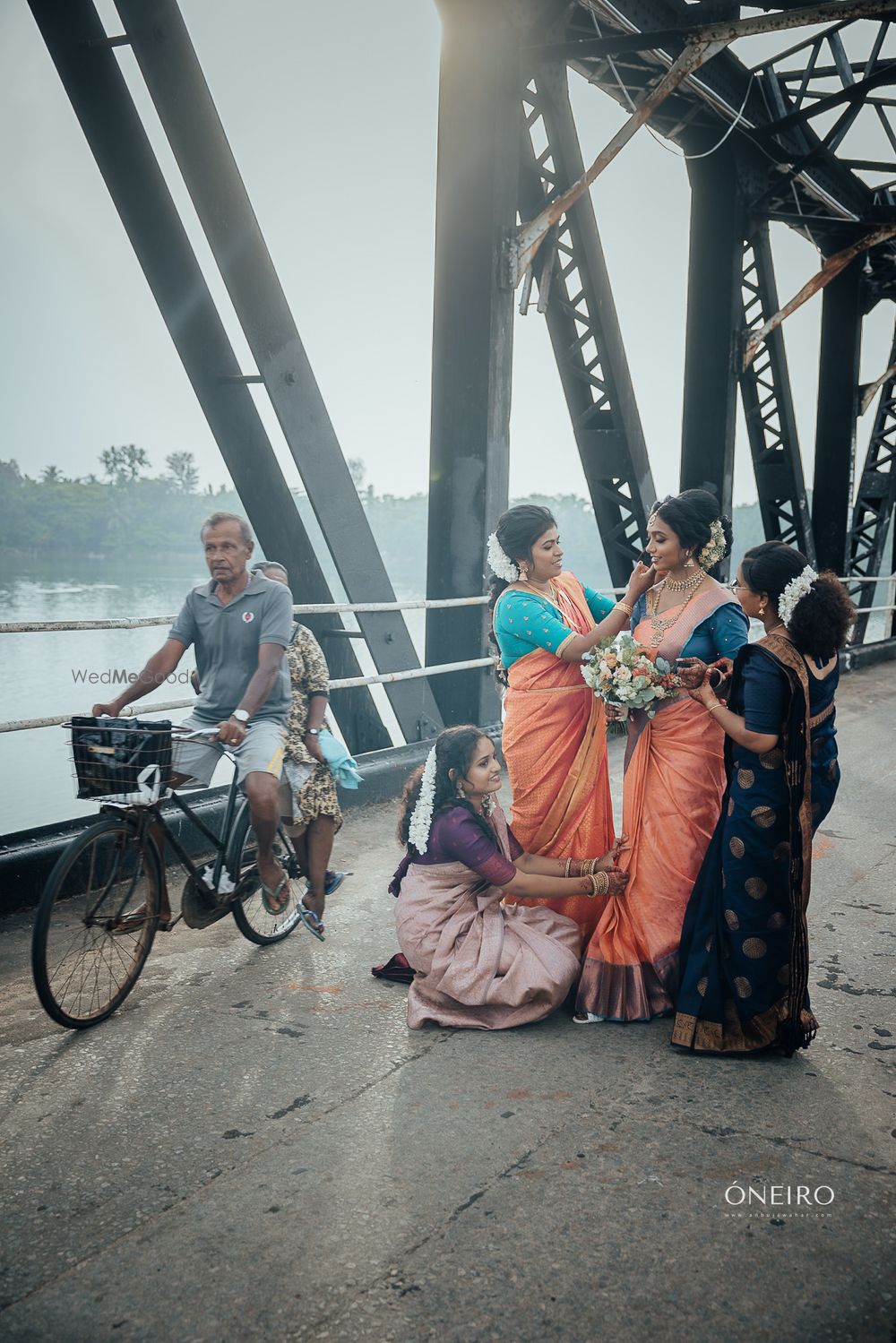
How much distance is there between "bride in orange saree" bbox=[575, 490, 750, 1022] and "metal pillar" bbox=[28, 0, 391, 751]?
2.53 metres

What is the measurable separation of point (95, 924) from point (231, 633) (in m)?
1.11

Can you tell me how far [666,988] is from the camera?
3133 millimetres

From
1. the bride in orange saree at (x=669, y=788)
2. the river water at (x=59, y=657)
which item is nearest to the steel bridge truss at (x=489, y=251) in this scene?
the bride in orange saree at (x=669, y=788)

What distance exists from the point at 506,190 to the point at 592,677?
12.8 feet

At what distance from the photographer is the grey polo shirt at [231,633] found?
3.64 meters

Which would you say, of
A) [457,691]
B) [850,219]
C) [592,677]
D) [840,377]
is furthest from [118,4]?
[840,377]

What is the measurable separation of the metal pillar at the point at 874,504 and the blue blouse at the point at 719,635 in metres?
10.5

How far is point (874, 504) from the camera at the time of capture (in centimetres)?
1334

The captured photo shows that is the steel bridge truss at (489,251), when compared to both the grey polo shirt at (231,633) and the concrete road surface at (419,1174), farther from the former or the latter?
the concrete road surface at (419,1174)

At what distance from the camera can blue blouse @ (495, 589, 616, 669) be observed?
348cm

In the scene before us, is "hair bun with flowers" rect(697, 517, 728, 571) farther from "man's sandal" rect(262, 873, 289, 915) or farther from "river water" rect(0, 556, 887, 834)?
"river water" rect(0, 556, 887, 834)

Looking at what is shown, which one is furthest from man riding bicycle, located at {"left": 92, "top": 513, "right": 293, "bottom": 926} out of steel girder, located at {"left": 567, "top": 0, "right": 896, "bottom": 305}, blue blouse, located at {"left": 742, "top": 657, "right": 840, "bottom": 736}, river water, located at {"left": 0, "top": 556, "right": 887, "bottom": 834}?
river water, located at {"left": 0, "top": 556, "right": 887, "bottom": 834}

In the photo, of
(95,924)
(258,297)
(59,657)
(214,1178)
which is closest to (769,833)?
(214,1178)

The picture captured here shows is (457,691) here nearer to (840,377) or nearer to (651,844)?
(651,844)
